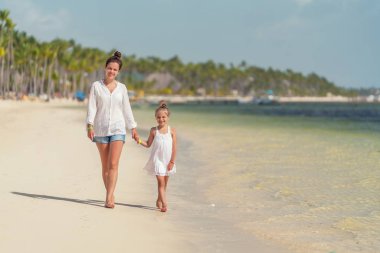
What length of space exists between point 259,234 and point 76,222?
2200 millimetres

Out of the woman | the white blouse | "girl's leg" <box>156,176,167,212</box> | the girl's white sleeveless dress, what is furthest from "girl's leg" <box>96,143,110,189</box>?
"girl's leg" <box>156,176,167,212</box>

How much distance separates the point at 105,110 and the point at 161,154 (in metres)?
0.96

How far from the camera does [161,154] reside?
753cm

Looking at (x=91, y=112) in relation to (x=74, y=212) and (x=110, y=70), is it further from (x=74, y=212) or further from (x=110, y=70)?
(x=74, y=212)

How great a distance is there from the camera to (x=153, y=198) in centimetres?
879

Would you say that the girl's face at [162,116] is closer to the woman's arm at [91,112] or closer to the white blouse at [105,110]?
the white blouse at [105,110]

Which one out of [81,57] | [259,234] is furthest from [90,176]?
[81,57]

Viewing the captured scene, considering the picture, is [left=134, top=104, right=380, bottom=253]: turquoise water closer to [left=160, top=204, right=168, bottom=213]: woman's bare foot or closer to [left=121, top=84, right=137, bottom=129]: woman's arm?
[left=160, top=204, right=168, bottom=213]: woman's bare foot

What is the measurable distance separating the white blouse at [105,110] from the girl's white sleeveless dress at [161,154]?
1.34 feet

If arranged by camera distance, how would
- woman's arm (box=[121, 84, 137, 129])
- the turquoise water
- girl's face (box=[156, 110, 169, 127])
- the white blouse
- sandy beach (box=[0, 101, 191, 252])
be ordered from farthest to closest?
woman's arm (box=[121, 84, 137, 129]) < the white blouse < girl's face (box=[156, 110, 169, 127]) < the turquoise water < sandy beach (box=[0, 101, 191, 252])

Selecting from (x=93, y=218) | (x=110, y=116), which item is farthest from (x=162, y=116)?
(x=93, y=218)

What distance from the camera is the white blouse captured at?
743cm

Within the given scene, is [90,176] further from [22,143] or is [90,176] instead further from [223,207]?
[22,143]

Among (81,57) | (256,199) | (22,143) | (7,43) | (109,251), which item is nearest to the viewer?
(109,251)
